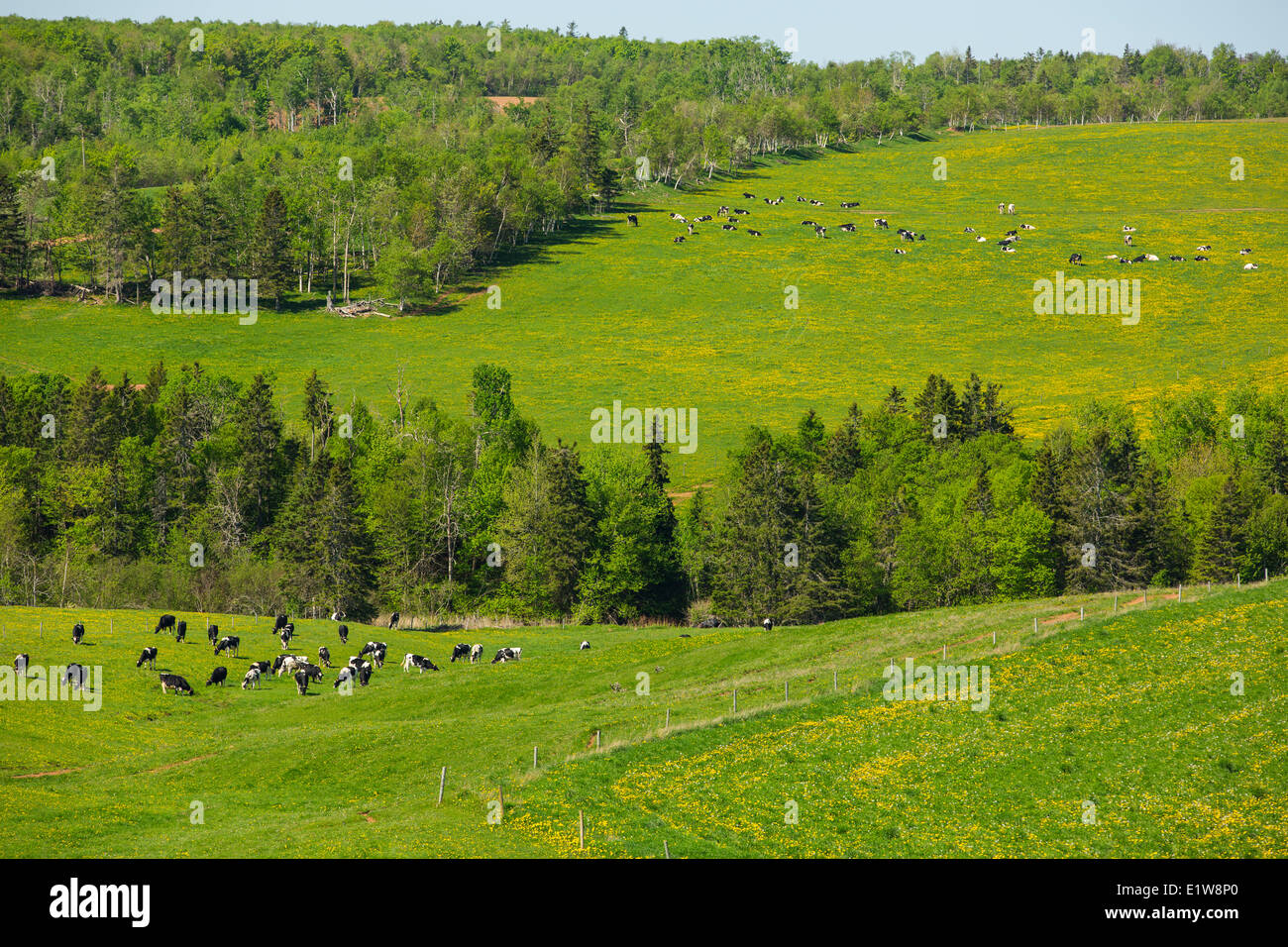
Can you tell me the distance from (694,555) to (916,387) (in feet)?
152

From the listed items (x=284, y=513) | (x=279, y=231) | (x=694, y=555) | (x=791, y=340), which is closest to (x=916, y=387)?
(x=791, y=340)

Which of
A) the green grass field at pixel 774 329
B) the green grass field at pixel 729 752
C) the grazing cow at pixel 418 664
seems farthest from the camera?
the green grass field at pixel 774 329

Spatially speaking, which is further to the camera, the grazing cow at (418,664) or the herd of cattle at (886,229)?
the herd of cattle at (886,229)

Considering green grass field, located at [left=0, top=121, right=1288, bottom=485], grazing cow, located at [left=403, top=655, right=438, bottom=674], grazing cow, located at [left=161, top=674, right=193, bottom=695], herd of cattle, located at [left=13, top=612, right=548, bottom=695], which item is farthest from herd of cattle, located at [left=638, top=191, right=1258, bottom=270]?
grazing cow, located at [left=161, top=674, right=193, bottom=695]

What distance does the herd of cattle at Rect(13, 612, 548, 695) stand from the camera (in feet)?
163

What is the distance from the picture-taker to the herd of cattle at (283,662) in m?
49.6

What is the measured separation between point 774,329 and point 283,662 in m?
103

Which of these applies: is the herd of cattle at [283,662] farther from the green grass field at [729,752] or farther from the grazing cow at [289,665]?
the green grass field at [729,752]

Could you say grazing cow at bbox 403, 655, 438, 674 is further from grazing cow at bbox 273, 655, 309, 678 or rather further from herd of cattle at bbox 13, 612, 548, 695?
grazing cow at bbox 273, 655, 309, 678

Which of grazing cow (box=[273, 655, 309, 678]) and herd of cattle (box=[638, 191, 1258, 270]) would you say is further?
herd of cattle (box=[638, 191, 1258, 270])

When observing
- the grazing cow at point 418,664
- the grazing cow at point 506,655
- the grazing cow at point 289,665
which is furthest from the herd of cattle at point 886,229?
the grazing cow at point 289,665

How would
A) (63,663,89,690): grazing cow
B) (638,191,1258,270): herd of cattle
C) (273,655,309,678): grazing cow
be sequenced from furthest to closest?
(638,191,1258,270): herd of cattle
(273,655,309,678): grazing cow
(63,663,89,690): grazing cow

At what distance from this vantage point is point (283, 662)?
5478 cm
